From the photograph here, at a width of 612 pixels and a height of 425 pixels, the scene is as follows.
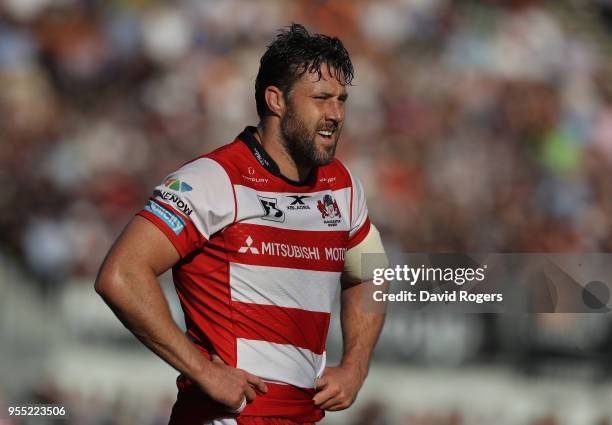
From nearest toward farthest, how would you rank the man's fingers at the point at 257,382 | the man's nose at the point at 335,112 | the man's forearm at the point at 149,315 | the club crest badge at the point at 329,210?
1. the man's forearm at the point at 149,315
2. the man's fingers at the point at 257,382
3. the man's nose at the point at 335,112
4. the club crest badge at the point at 329,210

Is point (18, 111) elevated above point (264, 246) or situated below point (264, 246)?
above

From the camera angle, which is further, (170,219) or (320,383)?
(320,383)

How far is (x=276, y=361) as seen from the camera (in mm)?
3094

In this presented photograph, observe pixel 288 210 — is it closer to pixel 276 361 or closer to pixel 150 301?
pixel 276 361

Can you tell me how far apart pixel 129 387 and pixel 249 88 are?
2.99 metres

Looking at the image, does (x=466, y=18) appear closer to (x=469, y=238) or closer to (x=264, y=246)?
(x=469, y=238)

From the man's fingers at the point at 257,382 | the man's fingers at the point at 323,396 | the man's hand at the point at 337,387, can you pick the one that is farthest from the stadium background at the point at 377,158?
the man's fingers at the point at 257,382

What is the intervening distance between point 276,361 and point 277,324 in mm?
119

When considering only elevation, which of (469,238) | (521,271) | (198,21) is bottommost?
(521,271)

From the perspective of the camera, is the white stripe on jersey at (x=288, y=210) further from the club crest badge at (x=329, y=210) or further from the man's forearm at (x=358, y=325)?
the man's forearm at (x=358, y=325)

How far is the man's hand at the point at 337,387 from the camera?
328cm

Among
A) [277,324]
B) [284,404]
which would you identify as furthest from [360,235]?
[284,404]

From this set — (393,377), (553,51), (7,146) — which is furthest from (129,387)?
(553,51)

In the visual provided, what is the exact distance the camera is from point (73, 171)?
305 inches
